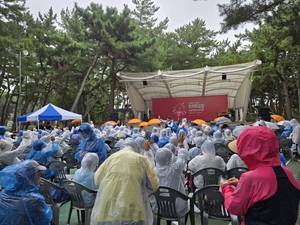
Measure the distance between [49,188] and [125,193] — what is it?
1547 millimetres

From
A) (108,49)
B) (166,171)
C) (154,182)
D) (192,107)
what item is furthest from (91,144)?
(192,107)

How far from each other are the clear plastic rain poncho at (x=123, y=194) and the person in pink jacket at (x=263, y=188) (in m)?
0.86

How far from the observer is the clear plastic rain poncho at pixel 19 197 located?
6.97ft

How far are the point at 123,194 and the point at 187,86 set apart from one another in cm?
2422

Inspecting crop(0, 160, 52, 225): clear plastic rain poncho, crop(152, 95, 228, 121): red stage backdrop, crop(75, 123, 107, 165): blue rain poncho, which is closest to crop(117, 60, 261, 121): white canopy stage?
crop(152, 95, 228, 121): red stage backdrop

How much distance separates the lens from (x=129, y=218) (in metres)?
2.20

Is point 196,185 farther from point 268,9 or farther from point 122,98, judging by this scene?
point 122,98

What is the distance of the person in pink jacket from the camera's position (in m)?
1.51

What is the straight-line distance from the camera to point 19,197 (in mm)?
2143

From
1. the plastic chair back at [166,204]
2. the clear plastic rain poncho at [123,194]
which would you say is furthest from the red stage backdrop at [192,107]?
the clear plastic rain poncho at [123,194]

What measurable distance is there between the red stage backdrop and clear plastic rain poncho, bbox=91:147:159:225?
22497 mm

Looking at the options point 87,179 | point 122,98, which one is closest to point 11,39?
point 87,179

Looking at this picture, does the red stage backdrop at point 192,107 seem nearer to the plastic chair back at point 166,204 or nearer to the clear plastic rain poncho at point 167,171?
the clear plastic rain poncho at point 167,171

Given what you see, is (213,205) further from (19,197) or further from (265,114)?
(265,114)
